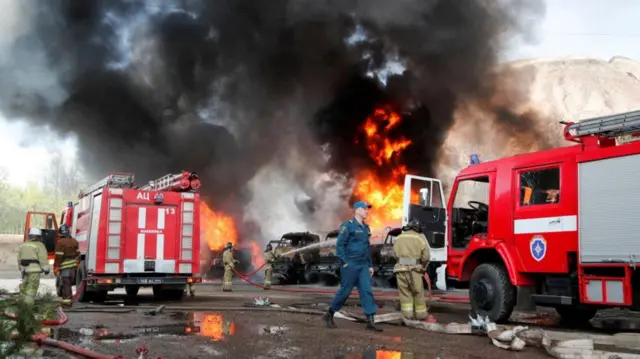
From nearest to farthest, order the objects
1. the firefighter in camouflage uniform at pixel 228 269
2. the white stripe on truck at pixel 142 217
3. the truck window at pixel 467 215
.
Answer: the truck window at pixel 467 215, the white stripe on truck at pixel 142 217, the firefighter in camouflage uniform at pixel 228 269

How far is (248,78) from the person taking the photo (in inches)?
992

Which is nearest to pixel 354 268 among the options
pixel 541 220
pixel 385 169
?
pixel 541 220

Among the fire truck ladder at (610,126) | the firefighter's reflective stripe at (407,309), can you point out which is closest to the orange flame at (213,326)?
the firefighter's reflective stripe at (407,309)

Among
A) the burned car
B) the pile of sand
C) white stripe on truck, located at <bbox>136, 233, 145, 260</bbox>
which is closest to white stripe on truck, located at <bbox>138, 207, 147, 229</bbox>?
white stripe on truck, located at <bbox>136, 233, 145, 260</bbox>

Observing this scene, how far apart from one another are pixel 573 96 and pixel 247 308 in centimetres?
6773

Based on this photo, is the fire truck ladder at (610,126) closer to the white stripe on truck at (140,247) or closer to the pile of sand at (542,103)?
the white stripe on truck at (140,247)

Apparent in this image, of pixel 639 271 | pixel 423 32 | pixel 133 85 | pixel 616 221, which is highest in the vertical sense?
pixel 423 32

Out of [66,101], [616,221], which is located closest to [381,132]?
[66,101]

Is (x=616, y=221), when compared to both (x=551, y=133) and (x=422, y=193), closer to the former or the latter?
(x=422, y=193)

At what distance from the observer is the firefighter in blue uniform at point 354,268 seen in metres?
6.87

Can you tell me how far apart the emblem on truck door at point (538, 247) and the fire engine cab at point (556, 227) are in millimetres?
12

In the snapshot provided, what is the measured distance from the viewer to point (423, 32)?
2278 cm

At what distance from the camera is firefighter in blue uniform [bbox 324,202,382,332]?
6871 millimetres

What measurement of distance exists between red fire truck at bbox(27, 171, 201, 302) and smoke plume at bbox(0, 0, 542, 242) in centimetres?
1271
